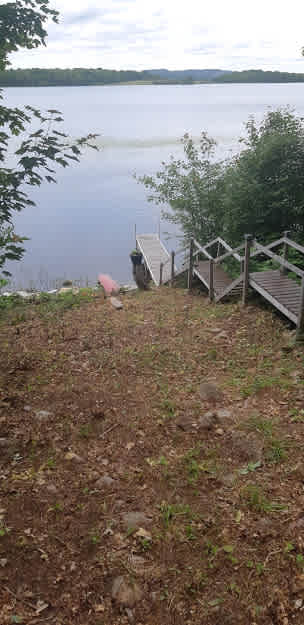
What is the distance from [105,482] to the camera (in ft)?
13.9

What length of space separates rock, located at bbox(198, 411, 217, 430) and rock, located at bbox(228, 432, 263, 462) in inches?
12.0

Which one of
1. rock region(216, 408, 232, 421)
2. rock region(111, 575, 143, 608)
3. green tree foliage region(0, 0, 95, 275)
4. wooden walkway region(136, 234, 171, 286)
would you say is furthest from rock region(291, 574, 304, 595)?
wooden walkway region(136, 234, 171, 286)

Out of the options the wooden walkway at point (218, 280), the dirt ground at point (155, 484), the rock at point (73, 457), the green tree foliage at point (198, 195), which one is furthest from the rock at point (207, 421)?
the green tree foliage at point (198, 195)

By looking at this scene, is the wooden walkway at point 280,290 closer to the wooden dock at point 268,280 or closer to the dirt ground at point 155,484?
the wooden dock at point 268,280

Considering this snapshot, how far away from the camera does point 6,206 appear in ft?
17.5

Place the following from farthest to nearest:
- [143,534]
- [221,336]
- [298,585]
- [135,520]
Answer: [221,336]
[135,520]
[143,534]
[298,585]

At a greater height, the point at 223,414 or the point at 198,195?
the point at 198,195

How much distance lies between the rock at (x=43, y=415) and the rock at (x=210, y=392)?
1929mm

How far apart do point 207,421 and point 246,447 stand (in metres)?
0.63

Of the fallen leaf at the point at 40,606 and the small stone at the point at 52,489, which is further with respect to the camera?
the small stone at the point at 52,489

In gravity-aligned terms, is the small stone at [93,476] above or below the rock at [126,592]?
below

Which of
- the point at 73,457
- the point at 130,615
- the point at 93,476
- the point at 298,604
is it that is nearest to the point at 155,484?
the point at 93,476

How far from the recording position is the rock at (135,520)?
12.1 feet

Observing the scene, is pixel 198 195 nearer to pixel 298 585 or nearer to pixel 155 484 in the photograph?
pixel 155 484
